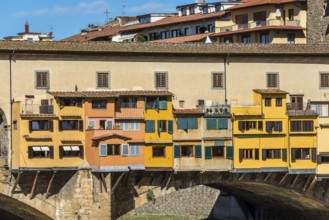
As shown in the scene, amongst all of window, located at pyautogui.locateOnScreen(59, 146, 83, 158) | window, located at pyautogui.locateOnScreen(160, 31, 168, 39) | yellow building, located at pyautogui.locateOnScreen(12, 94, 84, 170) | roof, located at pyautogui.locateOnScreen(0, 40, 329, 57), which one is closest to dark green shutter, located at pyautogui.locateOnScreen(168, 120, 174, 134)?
roof, located at pyautogui.locateOnScreen(0, 40, 329, 57)

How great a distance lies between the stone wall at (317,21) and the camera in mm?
74000

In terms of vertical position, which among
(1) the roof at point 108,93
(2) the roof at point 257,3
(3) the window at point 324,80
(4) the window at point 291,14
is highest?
(2) the roof at point 257,3

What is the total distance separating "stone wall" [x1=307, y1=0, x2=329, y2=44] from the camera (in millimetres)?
74000

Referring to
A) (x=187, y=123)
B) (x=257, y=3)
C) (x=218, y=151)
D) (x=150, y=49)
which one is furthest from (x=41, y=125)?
(x=257, y=3)

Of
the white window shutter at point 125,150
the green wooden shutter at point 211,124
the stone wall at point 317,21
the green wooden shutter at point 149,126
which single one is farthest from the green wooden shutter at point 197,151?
the stone wall at point 317,21

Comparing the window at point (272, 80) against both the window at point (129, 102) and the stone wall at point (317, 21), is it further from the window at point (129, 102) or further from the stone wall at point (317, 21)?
the stone wall at point (317, 21)

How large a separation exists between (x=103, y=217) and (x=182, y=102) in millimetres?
6342

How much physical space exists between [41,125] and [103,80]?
3.58 m

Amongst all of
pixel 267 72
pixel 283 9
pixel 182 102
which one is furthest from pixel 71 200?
pixel 283 9

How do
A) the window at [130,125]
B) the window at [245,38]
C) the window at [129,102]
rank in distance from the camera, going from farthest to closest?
the window at [245,38] < the window at [129,102] < the window at [130,125]

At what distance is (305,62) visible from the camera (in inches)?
2534

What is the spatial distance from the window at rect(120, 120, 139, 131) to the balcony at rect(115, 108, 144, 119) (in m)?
0.21

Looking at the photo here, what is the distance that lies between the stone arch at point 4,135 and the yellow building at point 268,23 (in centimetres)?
2034

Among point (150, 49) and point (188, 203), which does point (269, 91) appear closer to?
point (150, 49)
